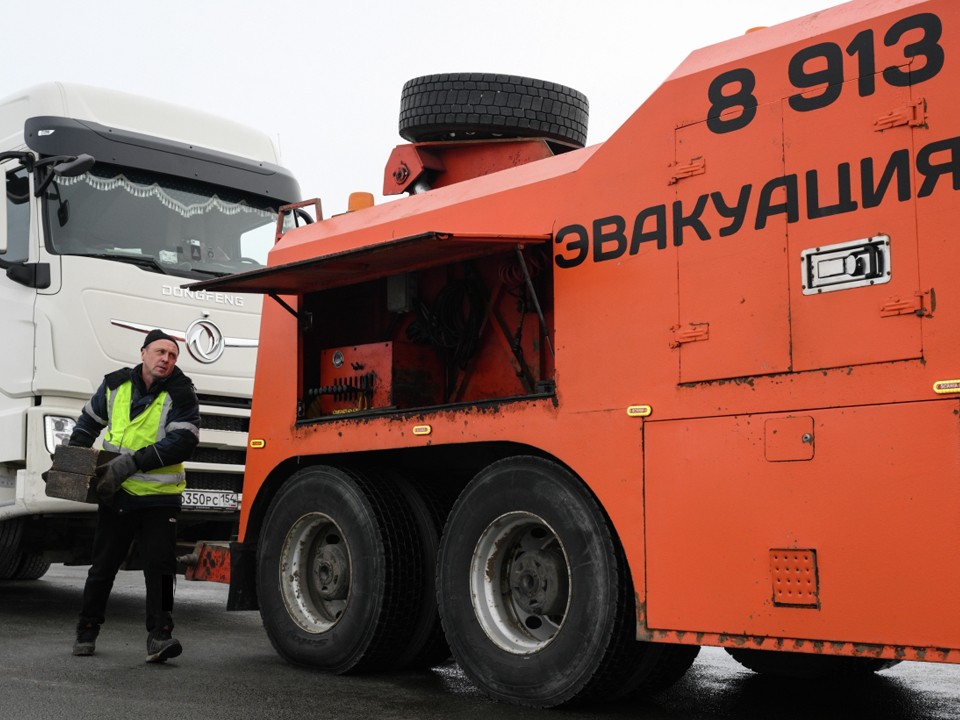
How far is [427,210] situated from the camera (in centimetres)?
641

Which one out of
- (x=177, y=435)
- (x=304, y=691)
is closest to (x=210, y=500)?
(x=177, y=435)

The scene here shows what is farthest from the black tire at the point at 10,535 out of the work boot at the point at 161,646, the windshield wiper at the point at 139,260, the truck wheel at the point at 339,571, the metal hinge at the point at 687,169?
the metal hinge at the point at 687,169

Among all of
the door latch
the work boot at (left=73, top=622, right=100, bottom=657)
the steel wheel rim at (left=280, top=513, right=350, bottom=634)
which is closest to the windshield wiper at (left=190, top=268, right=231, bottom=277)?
the steel wheel rim at (left=280, top=513, right=350, bottom=634)

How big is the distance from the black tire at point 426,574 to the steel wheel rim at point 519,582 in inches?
23.2

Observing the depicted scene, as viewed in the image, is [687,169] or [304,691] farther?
[304,691]

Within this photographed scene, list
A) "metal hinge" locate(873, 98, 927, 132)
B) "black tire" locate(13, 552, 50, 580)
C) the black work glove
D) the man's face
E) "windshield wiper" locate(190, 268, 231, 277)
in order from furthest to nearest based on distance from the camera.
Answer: "black tire" locate(13, 552, 50, 580) → "windshield wiper" locate(190, 268, 231, 277) → the man's face → the black work glove → "metal hinge" locate(873, 98, 927, 132)

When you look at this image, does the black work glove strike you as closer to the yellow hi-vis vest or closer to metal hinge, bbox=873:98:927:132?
the yellow hi-vis vest

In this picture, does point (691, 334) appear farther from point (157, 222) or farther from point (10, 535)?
point (10, 535)

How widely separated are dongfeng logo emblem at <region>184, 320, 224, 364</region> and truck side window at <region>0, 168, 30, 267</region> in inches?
47.7

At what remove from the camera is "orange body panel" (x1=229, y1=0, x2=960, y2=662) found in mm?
4332

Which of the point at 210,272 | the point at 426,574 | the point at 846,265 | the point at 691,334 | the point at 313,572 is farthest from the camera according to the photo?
the point at 210,272

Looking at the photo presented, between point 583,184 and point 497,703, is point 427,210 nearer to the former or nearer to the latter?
point 583,184

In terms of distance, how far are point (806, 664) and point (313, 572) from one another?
2.62 metres

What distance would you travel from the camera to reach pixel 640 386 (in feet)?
17.0
